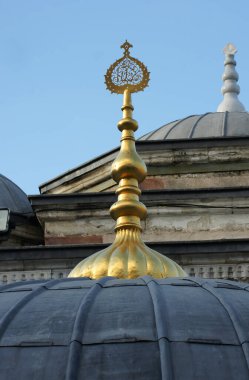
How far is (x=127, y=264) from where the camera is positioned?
28.4 ft

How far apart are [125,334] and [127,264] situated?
85.8 inches

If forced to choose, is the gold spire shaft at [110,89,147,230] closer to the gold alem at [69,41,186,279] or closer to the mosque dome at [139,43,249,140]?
the gold alem at [69,41,186,279]

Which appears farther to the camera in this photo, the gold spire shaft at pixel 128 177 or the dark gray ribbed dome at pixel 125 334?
the gold spire shaft at pixel 128 177

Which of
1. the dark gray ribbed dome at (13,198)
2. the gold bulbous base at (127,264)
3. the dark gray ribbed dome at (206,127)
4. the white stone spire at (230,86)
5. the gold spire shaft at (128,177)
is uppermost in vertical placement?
the white stone spire at (230,86)

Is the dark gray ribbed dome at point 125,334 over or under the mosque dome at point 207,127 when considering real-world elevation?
under

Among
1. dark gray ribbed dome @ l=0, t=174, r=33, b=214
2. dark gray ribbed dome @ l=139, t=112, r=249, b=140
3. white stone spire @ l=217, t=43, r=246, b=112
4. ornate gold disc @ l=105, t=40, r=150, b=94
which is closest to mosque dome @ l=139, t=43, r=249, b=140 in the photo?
dark gray ribbed dome @ l=139, t=112, r=249, b=140

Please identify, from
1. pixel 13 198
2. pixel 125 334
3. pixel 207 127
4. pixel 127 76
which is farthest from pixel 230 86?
pixel 125 334

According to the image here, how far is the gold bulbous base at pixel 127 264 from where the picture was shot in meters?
8.56

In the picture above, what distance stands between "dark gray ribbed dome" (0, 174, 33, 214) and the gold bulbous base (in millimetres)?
9200

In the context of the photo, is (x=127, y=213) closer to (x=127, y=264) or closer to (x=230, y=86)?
(x=127, y=264)

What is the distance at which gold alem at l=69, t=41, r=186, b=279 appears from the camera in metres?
8.64

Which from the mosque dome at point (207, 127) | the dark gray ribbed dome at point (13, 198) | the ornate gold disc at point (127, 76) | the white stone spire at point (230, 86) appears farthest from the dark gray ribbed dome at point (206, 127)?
the ornate gold disc at point (127, 76)

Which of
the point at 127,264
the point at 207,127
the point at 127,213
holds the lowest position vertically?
the point at 127,264

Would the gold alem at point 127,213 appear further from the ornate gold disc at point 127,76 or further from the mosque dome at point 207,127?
the mosque dome at point 207,127
